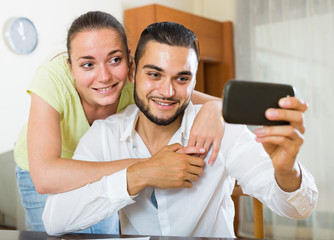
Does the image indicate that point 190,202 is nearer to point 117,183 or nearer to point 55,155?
point 117,183

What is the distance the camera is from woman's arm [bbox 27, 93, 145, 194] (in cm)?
129

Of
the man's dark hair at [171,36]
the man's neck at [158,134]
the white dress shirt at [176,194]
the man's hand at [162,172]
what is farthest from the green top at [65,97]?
the man's hand at [162,172]

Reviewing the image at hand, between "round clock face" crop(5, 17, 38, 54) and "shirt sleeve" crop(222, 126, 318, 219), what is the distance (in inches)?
78.9

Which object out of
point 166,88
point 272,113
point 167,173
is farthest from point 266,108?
point 166,88

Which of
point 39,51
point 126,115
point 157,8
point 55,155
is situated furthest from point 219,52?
point 55,155

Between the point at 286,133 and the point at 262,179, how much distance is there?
16.5 inches

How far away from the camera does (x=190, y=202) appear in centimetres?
140

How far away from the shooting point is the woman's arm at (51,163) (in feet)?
4.23

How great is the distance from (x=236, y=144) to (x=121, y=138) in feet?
1.32

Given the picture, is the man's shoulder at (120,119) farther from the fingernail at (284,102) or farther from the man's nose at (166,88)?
the fingernail at (284,102)

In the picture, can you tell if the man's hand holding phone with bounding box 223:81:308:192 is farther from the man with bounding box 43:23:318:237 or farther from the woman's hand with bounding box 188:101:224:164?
the woman's hand with bounding box 188:101:224:164

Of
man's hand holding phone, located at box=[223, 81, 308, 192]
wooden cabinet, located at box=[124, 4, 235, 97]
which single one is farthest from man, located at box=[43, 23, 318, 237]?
wooden cabinet, located at box=[124, 4, 235, 97]

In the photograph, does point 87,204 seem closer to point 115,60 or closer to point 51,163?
point 51,163

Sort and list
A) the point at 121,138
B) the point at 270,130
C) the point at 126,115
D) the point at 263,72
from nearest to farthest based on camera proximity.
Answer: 1. the point at 270,130
2. the point at 121,138
3. the point at 126,115
4. the point at 263,72
